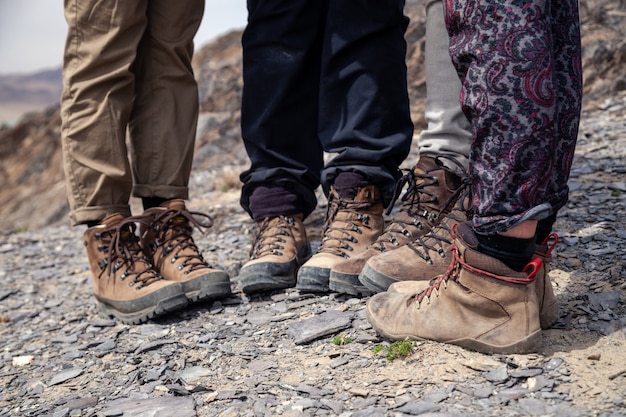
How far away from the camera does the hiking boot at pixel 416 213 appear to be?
7.82ft

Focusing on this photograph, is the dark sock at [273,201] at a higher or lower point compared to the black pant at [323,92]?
lower

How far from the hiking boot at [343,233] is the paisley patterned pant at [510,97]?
94 centimetres

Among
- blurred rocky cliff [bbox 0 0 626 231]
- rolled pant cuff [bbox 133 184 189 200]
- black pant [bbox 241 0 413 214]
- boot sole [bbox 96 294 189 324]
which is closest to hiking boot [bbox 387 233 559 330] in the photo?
black pant [bbox 241 0 413 214]

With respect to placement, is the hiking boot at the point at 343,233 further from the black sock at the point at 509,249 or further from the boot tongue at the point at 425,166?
the black sock at the point at 509,249

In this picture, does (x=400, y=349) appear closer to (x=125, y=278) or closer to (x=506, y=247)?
(x=506, y=247)

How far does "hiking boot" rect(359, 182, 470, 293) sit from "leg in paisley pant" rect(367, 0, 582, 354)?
1.07 ft

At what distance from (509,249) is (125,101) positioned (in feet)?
6.31

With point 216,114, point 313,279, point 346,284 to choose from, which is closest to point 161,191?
point 313,279

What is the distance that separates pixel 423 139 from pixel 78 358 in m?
1.72

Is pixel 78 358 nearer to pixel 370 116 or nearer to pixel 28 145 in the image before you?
pixel 370 116

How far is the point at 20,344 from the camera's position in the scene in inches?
107

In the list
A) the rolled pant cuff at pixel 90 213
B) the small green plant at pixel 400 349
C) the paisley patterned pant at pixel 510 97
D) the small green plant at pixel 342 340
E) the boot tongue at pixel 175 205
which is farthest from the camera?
the boot tongue at pixel 175 205

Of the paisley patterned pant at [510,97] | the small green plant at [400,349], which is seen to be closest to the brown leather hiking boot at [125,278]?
the small green plant at [400,349]

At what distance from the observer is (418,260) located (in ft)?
7.43
